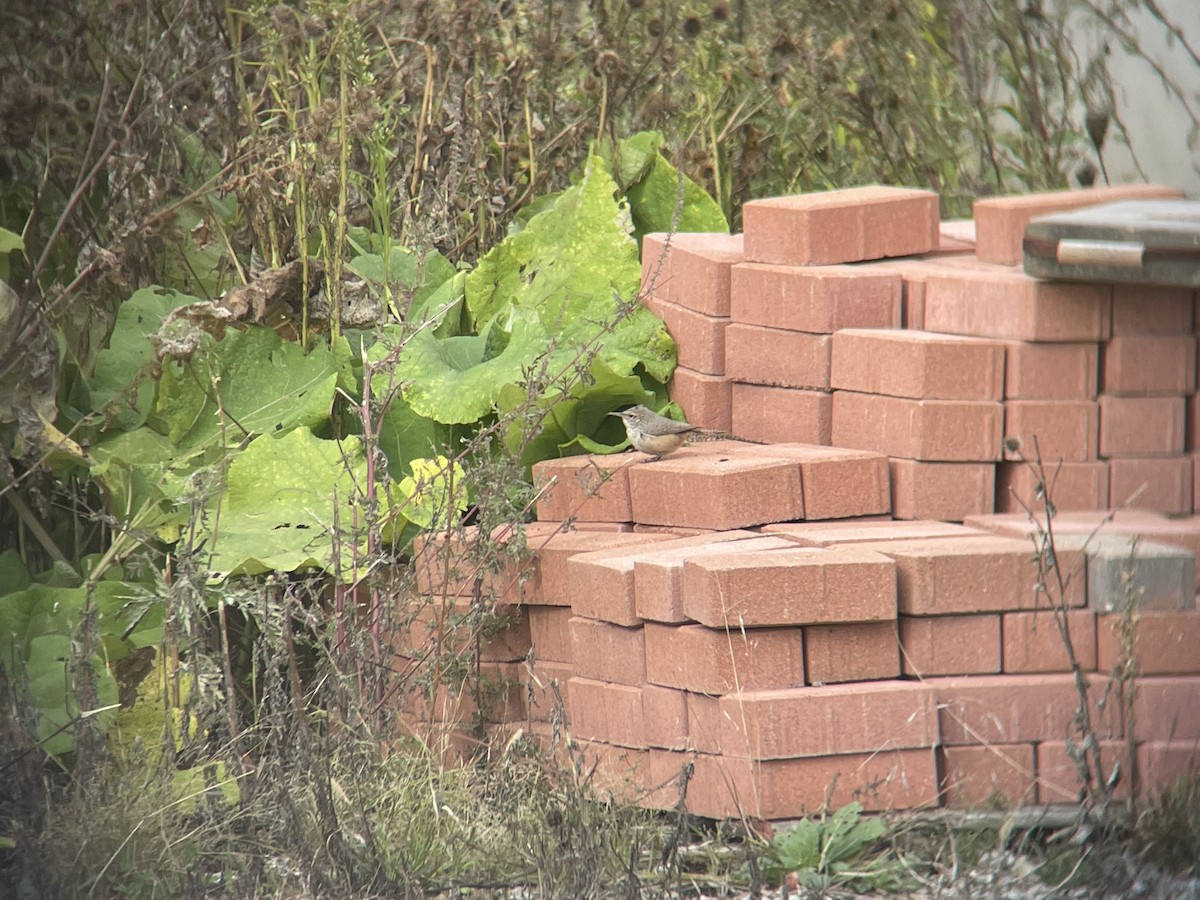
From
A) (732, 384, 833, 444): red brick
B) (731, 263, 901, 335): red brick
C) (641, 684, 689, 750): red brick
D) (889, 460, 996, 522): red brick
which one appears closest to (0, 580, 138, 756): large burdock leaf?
(641, 684, 689, 750): red brick

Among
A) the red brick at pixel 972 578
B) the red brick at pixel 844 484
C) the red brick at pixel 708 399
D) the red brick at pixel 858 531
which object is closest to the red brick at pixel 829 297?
the red brick at pixel 708 399

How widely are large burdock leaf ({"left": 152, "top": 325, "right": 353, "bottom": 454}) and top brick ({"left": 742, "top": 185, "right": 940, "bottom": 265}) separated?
4.48 ft

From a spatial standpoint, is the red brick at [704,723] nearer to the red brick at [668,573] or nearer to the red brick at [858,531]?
the red brick at [668,573]

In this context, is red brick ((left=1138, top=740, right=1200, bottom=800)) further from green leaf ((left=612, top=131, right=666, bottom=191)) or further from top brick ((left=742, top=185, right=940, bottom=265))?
green leaf ((left=612, top=131, right=666, bottom=191))

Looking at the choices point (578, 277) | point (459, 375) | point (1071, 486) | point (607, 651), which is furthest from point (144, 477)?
point (1071, 486)

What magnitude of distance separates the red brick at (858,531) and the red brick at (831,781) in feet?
1.72

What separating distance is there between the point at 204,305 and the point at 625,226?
54.5 inches

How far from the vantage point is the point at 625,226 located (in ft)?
15.2

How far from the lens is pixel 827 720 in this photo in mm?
3160

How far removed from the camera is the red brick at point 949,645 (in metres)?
3.25

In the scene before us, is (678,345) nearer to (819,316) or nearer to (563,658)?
(819,316)

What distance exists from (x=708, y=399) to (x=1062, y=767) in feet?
4.98

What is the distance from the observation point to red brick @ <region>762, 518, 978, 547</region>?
3.40 meters

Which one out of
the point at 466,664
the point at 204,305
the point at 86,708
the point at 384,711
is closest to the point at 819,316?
the point at 466,664
